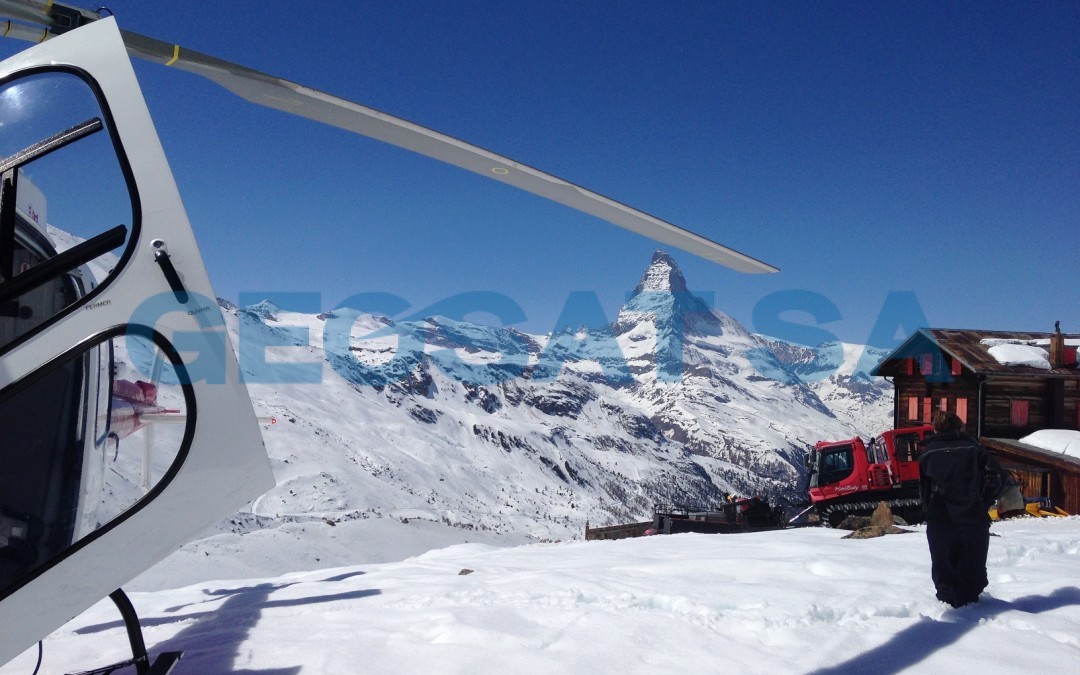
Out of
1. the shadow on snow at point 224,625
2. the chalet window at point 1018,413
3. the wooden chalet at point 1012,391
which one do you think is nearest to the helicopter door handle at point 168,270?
the shadow on snow at point 224,625

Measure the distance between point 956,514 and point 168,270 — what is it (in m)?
4.47

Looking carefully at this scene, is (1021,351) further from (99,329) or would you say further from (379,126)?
(99,329)

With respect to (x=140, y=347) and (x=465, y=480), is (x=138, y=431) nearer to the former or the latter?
(x=140, y=347)

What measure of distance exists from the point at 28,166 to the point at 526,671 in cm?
270

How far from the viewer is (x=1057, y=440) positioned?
1725 cm

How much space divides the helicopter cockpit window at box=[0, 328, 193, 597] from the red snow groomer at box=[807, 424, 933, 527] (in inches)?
529

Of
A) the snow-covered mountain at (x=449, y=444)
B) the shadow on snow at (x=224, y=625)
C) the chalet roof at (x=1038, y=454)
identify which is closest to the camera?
the shadow on snow at (x=224, y=625)

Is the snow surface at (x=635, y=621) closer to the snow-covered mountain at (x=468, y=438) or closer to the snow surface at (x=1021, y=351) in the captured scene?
the snow-covered mountain at (x=468, y=438)

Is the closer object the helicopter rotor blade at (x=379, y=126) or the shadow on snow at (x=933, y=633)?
the helicopter rotor blade at (x=379, y=126)

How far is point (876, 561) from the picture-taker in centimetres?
527

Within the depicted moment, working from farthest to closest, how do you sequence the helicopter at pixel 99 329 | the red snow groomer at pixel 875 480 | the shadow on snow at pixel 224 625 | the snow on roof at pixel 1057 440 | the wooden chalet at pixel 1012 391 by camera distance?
the snow on roof at pixel 1057 440 → the wooden chalet at pixel 1012 391 → the red snow groomer at pixel 875 480 → the shadow on snow at pixel 224 625 → the helicopter at pixel 99 329

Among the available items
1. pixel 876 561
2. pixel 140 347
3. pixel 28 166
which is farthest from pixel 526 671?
pixel 876 561

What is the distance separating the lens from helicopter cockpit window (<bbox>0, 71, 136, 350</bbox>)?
1.97 metres

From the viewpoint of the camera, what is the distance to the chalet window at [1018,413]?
18.7 meters
